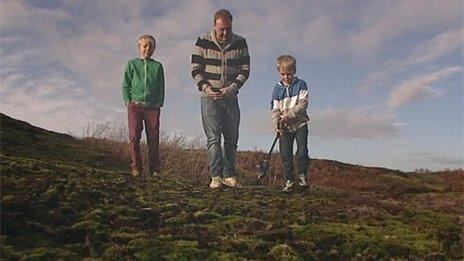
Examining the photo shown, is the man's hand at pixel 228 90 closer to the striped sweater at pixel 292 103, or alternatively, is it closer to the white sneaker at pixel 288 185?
the striped sweater at pixel 292 103

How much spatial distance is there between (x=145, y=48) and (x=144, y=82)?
0.67 metres

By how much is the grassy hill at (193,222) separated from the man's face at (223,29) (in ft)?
8.46

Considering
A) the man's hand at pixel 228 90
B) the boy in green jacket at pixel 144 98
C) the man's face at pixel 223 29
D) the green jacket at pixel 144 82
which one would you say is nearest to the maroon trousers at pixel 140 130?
the boy in green jacket at pixel 144 98

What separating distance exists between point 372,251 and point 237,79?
14.9 feet

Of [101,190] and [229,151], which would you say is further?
[229,151]

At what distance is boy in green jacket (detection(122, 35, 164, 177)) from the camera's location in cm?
950

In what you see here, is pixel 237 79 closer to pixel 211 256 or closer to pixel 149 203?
pixel 149 203

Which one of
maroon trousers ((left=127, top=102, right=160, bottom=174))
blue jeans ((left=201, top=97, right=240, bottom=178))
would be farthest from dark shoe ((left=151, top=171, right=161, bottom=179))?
blue jeans ((left=201, top=97, right=240, bottom=178))

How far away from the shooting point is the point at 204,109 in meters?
8.77

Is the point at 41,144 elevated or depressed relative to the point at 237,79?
depressed

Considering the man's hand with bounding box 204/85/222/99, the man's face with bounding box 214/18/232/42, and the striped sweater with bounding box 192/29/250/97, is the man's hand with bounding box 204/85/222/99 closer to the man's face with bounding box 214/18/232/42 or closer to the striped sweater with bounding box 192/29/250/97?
the striped sweater with bounding box 192/29/250/97

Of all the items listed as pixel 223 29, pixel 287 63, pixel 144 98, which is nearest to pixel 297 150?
pixel 287 63

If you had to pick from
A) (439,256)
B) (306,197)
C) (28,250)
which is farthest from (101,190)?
(439,256)

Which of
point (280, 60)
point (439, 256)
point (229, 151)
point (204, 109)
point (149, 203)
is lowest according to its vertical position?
point (439, 256)
